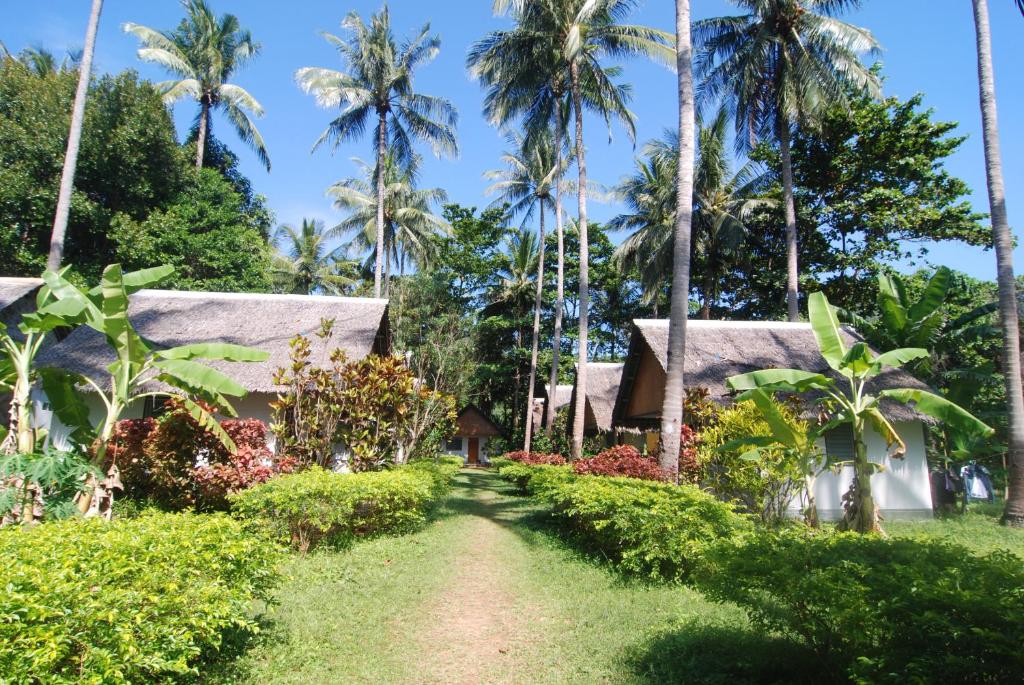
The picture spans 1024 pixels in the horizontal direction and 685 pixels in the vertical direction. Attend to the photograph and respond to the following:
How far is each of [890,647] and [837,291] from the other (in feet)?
79.2

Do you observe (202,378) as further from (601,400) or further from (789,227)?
(601,400)

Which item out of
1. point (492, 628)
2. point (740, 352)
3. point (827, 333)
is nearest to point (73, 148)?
point (492, 628)

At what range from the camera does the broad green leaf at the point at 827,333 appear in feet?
29.4

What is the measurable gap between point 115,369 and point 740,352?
1406 centimetres

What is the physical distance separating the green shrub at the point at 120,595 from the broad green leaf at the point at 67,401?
539 cm

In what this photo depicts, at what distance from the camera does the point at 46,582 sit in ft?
9.34

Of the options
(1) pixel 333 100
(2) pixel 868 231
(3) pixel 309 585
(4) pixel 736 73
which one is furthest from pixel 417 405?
(2) pixel 868 231

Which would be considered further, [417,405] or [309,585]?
[417,405]

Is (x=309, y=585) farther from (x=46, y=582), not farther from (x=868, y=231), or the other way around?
(x=868, y=231)

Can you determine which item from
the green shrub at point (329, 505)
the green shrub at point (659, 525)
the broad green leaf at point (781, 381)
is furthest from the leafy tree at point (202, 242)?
the broad green leaf at point (781, 381)

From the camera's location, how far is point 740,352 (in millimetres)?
15820

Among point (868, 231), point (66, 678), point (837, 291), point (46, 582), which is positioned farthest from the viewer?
point (837, 291)

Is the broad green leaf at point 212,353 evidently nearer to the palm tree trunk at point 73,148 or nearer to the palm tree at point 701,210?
the palm tree trunk at point 73,148

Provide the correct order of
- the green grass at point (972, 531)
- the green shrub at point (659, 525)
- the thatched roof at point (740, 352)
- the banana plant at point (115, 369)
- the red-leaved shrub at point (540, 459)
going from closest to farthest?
1. the green shrub at point (659, 525)
2. the banana plant at point (115, 369)
3. the green grass at point (972, 531)
4. the thatched roof at point (740, 352)
5. the red-leaved shrub at point (540, 459)
